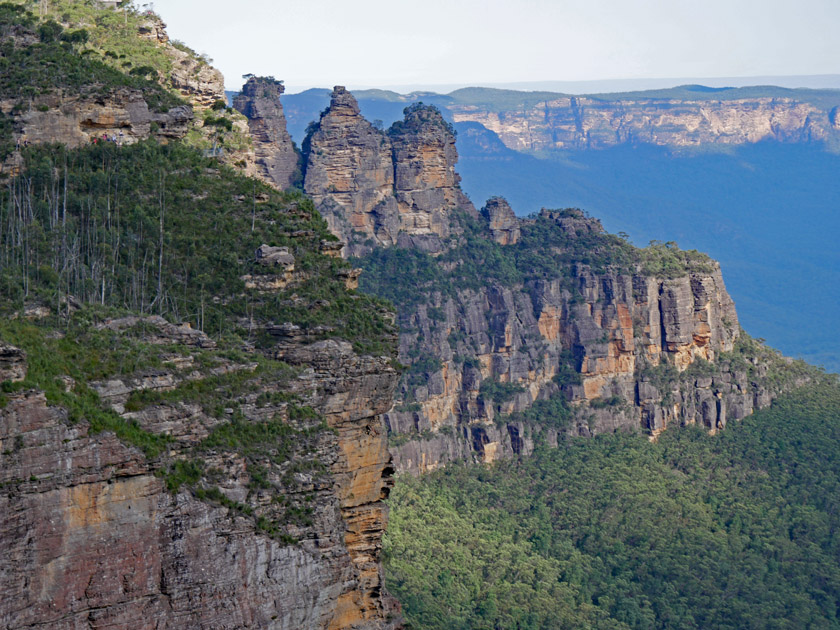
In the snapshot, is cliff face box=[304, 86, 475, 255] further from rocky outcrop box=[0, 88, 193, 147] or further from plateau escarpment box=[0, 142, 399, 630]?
plateau escarpment box=[0, 142, 399, 630]

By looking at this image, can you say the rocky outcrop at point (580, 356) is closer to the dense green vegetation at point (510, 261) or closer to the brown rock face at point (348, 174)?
the dense green vegetation at point (510, 261)

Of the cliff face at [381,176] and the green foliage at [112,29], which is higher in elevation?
the green foliage at [112,29]

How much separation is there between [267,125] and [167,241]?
56937 millimetres

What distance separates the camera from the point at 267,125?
10250cm

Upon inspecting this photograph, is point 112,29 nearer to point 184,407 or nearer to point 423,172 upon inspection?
point 184,407

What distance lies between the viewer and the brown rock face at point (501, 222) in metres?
113

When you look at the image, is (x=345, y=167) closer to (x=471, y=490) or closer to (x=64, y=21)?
(x=471, y=490)

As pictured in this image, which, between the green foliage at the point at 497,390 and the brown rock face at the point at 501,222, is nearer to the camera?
the green foliage at the point at 497,390

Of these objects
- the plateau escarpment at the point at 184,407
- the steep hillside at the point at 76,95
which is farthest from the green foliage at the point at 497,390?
the plateau escarpment at the point at 184,407

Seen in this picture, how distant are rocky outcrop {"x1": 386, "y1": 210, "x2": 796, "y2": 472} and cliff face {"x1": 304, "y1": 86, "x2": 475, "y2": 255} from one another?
608cm

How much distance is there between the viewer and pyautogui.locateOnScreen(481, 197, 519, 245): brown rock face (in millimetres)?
113250

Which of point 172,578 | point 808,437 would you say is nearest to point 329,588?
point 172,578

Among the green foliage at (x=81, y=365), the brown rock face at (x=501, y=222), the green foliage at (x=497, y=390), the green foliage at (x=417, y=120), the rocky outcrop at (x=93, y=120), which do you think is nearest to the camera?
the green foliage at (x=81, y=365)

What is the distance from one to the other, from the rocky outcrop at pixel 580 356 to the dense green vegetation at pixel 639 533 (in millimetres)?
2148
